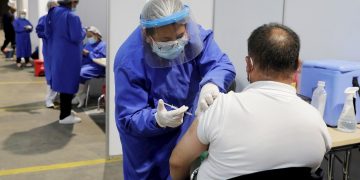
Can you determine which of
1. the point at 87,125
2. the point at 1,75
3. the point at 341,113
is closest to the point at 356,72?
the point at 341,113

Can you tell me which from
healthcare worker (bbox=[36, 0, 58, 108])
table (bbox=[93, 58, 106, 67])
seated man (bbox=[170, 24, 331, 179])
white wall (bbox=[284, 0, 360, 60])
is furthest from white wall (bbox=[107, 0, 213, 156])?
seated man (bbox=[170, 24, 331, 179])

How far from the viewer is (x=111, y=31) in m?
2.97

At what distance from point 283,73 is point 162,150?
584 millimetres

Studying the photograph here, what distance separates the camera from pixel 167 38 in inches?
56.2

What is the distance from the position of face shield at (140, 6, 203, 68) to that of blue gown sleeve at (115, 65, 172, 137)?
3.9 inches

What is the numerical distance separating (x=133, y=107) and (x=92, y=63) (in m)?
3.53

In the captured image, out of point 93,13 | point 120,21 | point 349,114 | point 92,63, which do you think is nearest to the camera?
point 349,114

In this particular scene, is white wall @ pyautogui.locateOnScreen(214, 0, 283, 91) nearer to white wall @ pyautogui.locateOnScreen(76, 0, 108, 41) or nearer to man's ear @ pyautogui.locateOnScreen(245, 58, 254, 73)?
man's ear @ pyautogui.locateOnScreen(245, 58, 254, 73)

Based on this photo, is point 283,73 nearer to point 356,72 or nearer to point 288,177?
point 288,177

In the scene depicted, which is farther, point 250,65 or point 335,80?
point 335,80

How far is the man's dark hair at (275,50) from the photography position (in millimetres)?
1100

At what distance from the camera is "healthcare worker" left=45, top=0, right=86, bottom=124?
3.85 meters

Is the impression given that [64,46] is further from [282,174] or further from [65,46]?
[282,174]

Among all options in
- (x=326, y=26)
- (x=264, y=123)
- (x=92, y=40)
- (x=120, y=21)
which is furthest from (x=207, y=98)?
(x=92, y=40)
